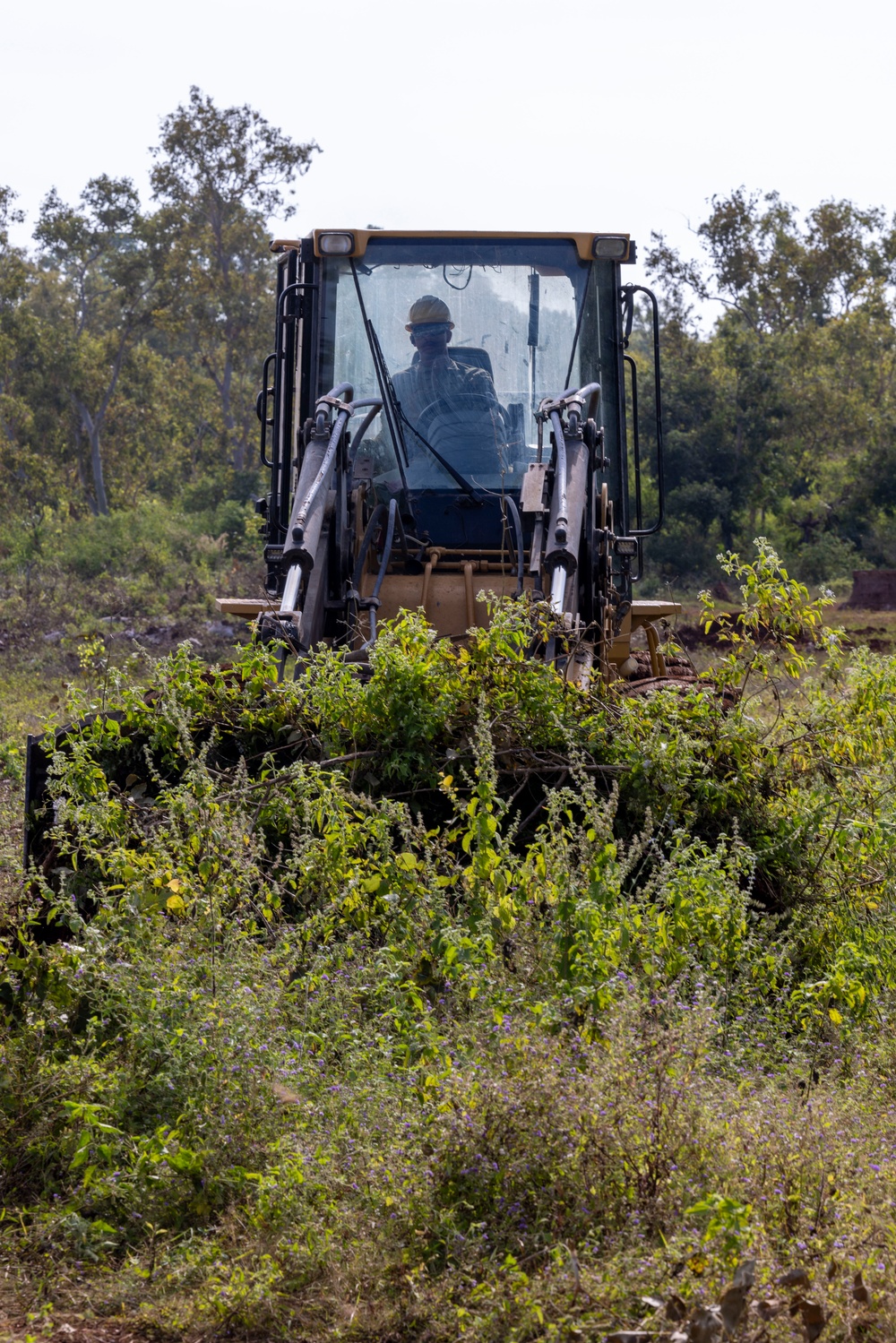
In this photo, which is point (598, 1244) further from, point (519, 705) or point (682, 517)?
point (682, 517)

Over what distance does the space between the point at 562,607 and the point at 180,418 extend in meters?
36.0

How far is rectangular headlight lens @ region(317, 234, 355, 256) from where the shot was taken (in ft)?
25.0

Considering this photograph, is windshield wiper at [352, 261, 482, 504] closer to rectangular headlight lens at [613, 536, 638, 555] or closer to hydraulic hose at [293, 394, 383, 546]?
hydraulic hose at [293, 394, 383, 546]

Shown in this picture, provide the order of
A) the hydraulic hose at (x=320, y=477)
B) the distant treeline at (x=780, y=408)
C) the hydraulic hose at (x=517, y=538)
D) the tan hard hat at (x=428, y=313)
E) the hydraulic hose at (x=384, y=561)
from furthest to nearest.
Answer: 1. the distant treeline at (x=780, y=408)
2. the tan hard hat at (x=428, y=313)
3. the hydraulic hose at (x=517, y=538)
4. the hydraulic hose at (x=384, y=561)
5. the hydraulic hose at (x=320, y=477)

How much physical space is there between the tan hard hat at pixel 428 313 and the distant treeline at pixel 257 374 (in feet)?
72.5

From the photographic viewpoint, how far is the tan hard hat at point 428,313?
770cm

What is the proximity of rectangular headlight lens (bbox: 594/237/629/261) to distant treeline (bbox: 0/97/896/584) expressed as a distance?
21846mm

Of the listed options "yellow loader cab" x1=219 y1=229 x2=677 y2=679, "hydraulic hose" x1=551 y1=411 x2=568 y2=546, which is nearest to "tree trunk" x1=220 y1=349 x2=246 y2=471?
"yellow loader cab" x1=219 y1=229 x2=677 y2=679

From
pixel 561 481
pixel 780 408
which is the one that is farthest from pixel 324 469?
pixel 780 408

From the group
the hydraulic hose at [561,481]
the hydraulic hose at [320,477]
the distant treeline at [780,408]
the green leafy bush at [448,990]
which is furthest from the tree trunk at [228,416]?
the green leafy bush at [448,990]

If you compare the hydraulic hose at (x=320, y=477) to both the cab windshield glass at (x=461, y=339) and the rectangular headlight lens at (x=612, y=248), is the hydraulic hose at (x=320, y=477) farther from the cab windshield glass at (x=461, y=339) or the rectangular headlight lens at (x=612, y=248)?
the rectangular headlight lens at (x=612, y=248)

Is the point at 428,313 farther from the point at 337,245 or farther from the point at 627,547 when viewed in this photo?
the point at 627,547

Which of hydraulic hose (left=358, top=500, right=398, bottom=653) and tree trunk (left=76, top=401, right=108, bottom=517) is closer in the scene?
hydraulic hose (left=358, top=500, right=398, bottom=653)

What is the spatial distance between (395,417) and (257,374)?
34.1m
